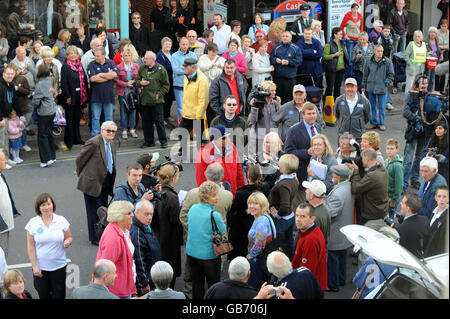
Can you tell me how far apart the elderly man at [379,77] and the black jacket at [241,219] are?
7371mm

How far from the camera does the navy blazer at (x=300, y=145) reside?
36.3ft

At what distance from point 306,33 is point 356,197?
7.32 m

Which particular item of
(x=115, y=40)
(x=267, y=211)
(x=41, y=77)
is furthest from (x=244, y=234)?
(x=115, y=40)

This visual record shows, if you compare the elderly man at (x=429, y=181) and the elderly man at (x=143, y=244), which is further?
the elderly man at (x=429, y=181)

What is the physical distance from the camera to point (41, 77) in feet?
45.0

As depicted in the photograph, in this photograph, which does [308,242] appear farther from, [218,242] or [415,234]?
[415,234]

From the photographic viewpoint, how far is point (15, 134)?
14.0m

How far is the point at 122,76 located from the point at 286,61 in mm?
3334

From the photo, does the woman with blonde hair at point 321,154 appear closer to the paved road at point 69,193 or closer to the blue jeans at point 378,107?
the paved road at point 69,193

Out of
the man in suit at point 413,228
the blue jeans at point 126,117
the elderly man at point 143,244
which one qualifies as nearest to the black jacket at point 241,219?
the elderly man at point 143,244

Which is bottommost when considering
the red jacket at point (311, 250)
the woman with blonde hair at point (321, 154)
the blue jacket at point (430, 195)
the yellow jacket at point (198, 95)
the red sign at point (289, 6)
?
the red jacket at point (311, 250)

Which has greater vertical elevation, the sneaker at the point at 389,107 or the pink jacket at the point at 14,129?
the pink jacket at the point at 14,129

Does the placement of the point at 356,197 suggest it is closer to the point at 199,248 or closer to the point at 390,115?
the point at 199,248

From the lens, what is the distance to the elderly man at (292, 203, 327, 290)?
27.6 ft
